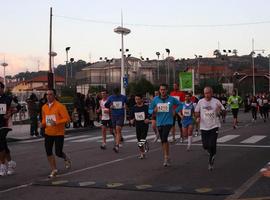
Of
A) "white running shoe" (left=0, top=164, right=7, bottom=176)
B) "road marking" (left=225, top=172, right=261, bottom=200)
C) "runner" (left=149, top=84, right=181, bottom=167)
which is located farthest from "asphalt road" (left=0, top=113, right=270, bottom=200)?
"runner" (left=149, top=84, right=181, bottom=167)

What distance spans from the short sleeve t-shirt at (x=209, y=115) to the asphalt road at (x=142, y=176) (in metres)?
0.96

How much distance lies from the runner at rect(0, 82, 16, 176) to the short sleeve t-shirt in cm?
420

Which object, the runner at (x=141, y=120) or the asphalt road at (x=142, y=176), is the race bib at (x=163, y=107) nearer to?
the asphalt road at (x=142, y=176)

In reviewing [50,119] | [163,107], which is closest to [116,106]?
[163,107]

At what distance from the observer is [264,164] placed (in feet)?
39.3

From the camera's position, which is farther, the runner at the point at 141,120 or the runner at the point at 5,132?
the runner at the point at 141,120

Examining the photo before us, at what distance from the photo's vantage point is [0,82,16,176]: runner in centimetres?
1119

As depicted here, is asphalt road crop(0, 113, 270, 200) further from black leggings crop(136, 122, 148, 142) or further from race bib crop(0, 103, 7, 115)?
race bib crop(0, 103, 7, 115)

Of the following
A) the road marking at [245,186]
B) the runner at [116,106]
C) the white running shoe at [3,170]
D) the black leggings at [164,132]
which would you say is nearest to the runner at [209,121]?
the black leggings at [164,132]

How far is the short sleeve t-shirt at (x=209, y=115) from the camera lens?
448 inches

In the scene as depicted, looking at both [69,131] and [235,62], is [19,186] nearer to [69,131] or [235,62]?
[69,131]

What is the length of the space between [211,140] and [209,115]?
0.55 metres

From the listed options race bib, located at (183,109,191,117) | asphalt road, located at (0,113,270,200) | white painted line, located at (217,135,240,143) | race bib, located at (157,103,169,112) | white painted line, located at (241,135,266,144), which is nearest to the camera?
asphalt road, located at (0,113,270,200)

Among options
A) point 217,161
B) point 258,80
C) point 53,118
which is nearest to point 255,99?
point 217,161
